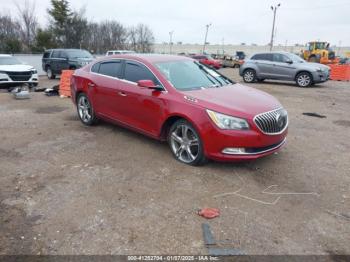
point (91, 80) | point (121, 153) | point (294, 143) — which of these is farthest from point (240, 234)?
point (91, 80)

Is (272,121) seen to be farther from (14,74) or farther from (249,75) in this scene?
(249,75)

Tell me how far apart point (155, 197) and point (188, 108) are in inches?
56.4

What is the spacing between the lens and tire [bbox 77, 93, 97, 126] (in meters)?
6.98

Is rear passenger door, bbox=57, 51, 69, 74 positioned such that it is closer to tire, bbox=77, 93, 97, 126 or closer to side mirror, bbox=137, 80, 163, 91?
tire, bbox=77, 93, 97, 126

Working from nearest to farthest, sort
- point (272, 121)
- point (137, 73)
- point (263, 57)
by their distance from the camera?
point (272, 121) < point (137, 73) < point (263, 57)

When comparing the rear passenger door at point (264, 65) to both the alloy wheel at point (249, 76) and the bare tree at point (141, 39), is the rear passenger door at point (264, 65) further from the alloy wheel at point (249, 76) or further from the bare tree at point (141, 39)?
the bare tree at point (141, 39)

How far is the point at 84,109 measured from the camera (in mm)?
7254

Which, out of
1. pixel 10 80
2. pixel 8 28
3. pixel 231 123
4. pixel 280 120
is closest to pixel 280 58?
pixel 280 120

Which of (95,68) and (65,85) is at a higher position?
(95,68)

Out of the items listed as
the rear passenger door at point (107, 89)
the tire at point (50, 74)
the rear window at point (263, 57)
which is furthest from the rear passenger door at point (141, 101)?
the tire at point (50, 74)

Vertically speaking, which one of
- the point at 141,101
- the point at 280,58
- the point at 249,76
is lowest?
the point at 141,101

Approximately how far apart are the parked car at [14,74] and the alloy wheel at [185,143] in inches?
424

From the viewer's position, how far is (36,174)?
15.0ft

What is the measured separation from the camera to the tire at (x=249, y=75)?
17.0 meters
